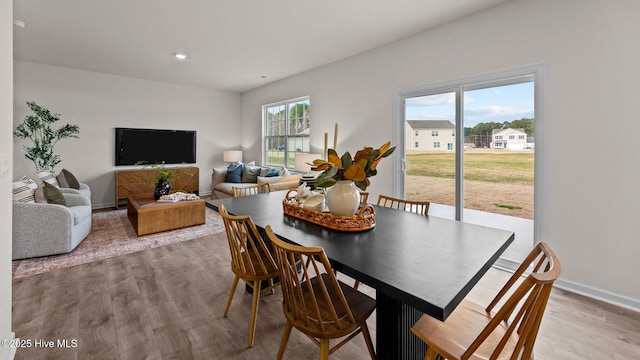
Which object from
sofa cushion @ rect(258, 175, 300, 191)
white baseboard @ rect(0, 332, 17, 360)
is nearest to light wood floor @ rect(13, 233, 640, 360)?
white baseboard @ rect(0, 332, 17, 360)

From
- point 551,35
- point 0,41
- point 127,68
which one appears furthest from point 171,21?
point 551,35

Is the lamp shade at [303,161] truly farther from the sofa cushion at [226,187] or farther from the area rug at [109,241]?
the area rug at [109,241]

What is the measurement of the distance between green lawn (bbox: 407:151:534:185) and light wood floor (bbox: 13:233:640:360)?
0.97 meters

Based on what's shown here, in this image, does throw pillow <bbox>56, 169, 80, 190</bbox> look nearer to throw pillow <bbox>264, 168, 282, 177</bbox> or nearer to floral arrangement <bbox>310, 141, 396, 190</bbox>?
throw pillow <bbox>264, 168, 282, 177</bbox>

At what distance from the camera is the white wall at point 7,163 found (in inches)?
56.8

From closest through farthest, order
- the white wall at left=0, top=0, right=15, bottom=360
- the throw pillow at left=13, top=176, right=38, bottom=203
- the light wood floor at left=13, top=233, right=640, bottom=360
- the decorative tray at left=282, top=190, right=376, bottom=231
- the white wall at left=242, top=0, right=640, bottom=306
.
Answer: the white wall at left=0, top=0, right=15, bottom=360, the decorative tray at left=282, top=190, right=376, bottom=231, the light wood floor at left=13, top=233, right=640, bottom=360, the white wall at left=242, top=0, right=640, bottom=306, the throw pillow at left=13, top=176, right=38, bottom=203

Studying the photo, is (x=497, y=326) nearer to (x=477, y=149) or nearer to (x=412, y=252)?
(x=412, y=252)

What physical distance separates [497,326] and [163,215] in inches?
162

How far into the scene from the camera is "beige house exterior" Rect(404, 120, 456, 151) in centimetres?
329

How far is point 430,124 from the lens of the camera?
11.3 feet

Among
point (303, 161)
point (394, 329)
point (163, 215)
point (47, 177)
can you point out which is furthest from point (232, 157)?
point (394, 329)

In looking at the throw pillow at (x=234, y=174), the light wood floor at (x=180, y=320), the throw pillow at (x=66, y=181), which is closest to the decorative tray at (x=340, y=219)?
the light wood floor at (x=180, y=320)

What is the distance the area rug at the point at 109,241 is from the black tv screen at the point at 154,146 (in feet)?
4.63

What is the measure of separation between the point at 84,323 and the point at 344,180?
2.07 meters
